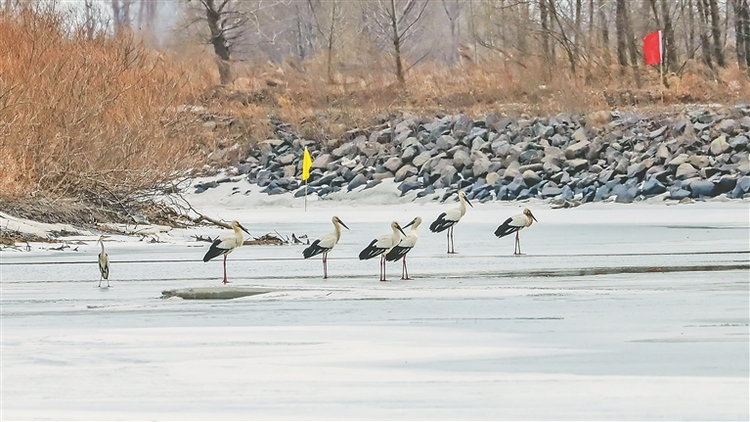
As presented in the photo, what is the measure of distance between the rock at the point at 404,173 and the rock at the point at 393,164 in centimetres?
39

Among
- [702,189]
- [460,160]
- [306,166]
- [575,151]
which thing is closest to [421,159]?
[460,160]

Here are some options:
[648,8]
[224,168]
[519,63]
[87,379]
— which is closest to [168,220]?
[87,379]

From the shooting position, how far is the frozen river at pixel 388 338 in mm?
7348

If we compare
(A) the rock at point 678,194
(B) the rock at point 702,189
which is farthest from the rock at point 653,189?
(B) the rock at point 702,189

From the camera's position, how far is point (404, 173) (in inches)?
1427

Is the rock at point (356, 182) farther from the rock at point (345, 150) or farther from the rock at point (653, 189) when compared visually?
the rock at point (653, 189)

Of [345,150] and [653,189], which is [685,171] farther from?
[345,150]

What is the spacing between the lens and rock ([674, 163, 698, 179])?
30.4 m

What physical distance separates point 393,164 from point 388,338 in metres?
28.0

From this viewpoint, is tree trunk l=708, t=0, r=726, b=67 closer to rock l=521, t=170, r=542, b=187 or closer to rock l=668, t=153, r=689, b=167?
rock l=668, t=153, r=689, b=167

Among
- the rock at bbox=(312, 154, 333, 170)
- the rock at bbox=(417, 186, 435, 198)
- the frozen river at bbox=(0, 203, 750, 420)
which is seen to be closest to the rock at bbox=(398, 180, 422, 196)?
the rock at bbox=(417, 186, 435, 198)

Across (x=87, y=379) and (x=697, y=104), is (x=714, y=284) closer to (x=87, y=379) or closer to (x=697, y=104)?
(x=87, y=379)

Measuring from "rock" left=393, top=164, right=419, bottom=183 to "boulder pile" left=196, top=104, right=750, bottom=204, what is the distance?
0.04 m

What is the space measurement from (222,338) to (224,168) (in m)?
31.7
